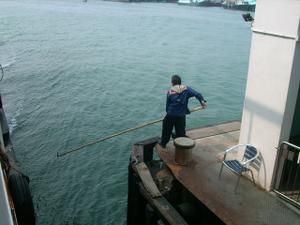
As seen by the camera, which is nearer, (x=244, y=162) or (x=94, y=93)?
(x=244, y=162)

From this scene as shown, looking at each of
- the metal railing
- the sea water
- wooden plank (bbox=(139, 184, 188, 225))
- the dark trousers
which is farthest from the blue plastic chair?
the sea water

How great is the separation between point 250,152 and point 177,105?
1.90 m

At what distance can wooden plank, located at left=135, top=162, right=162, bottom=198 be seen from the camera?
704cm

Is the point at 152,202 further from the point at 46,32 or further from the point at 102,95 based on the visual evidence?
the point at 46,32

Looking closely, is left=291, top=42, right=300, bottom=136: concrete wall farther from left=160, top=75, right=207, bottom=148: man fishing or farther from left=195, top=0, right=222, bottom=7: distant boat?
left=195, top=0, right=222, bottom=7: distant boat

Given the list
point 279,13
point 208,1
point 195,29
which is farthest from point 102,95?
point 208,1

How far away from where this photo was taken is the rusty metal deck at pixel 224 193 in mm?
6039

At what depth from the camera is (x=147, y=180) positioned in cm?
743

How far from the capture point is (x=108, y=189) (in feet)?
40.4

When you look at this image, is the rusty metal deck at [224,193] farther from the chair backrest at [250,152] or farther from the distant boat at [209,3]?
the distant boat at [209,3]

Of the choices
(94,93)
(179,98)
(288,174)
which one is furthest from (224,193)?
(94,93)

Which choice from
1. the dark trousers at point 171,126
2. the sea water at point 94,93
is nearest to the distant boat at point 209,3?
the sea water at point 94,93

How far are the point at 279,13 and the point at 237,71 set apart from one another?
80.4ft

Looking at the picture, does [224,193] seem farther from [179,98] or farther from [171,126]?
[179,98]
